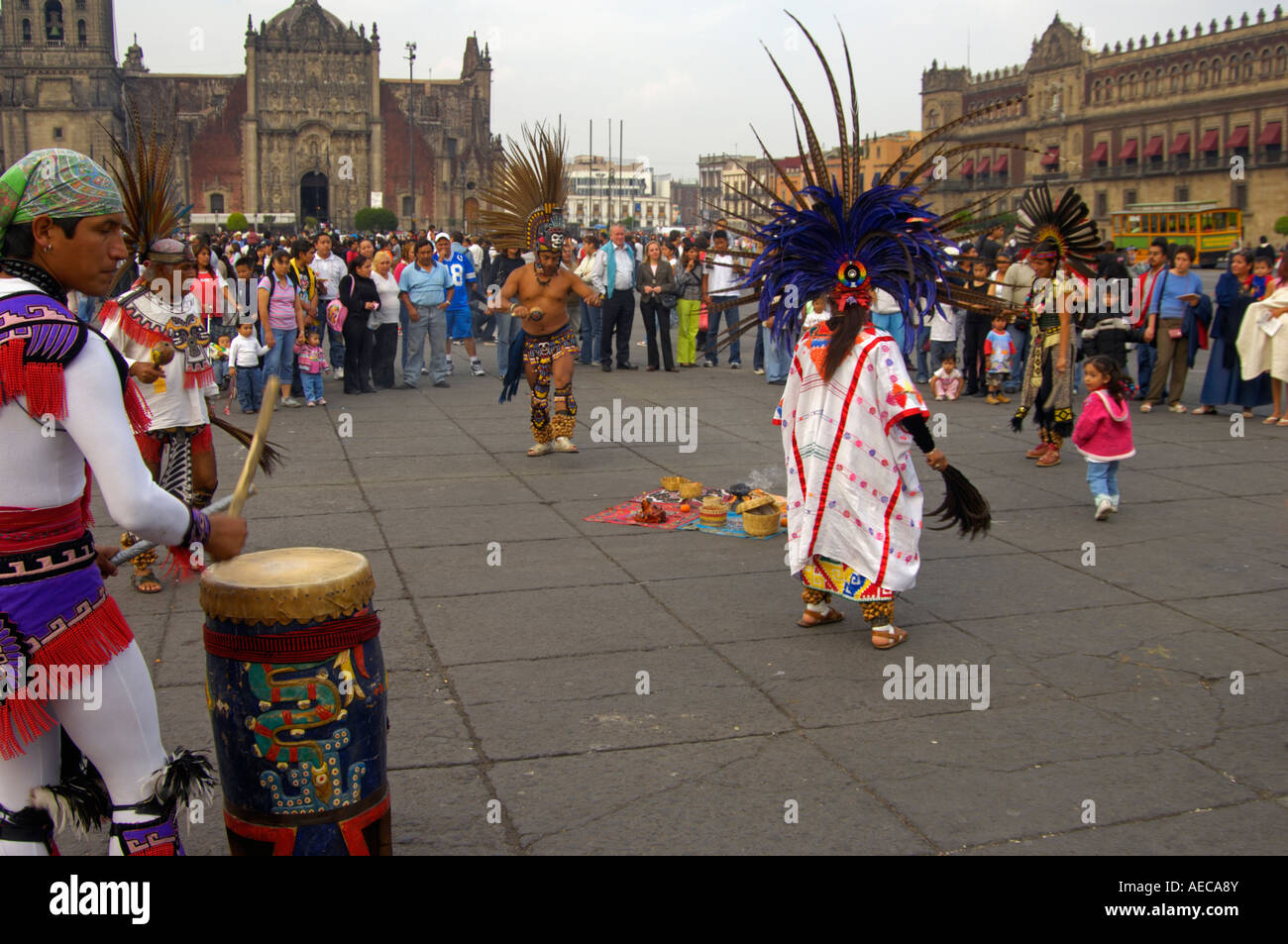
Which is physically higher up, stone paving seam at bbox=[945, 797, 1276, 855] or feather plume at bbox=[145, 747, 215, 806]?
feather plume at bbox=[145, 747, 215, 806]

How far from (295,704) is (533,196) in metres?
8.42

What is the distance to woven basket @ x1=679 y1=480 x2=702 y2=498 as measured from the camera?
845 centimetres

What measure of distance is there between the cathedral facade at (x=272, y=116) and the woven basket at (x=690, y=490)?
67.6 m

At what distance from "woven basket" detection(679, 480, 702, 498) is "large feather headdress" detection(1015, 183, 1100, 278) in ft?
12.0

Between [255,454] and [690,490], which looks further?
[690,490]

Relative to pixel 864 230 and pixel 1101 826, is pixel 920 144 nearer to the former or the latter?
pixel 864 230

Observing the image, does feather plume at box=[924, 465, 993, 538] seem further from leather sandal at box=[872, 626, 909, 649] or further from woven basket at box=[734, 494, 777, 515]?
woven basket at box=[734, 494, 777, 515]

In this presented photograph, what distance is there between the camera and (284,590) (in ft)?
9.86

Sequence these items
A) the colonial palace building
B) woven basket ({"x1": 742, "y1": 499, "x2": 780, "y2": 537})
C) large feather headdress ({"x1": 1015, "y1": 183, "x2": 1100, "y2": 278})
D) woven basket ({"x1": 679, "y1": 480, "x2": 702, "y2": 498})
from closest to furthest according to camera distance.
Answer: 1. woven basket ({"x1": 742, "y1": 499, "x2": 780, "y2": 537})
2. woven basket ({"x1": 679, "y1": 480, "x2": 702, "y2": 498})
3. large feather headdress ({"x1": 1015, "y1": 183, "x2": 1100, "y2": 278})
4. the colonial palace building

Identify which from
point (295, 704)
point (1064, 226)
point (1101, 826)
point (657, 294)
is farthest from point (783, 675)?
point (657, 294)

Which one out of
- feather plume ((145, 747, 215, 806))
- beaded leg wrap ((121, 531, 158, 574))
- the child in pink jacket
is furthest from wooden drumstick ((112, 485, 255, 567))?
the child in pink jacket

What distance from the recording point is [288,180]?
7556cm

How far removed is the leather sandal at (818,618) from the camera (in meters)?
5.99

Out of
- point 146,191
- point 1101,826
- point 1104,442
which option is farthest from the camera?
point 1104,442
